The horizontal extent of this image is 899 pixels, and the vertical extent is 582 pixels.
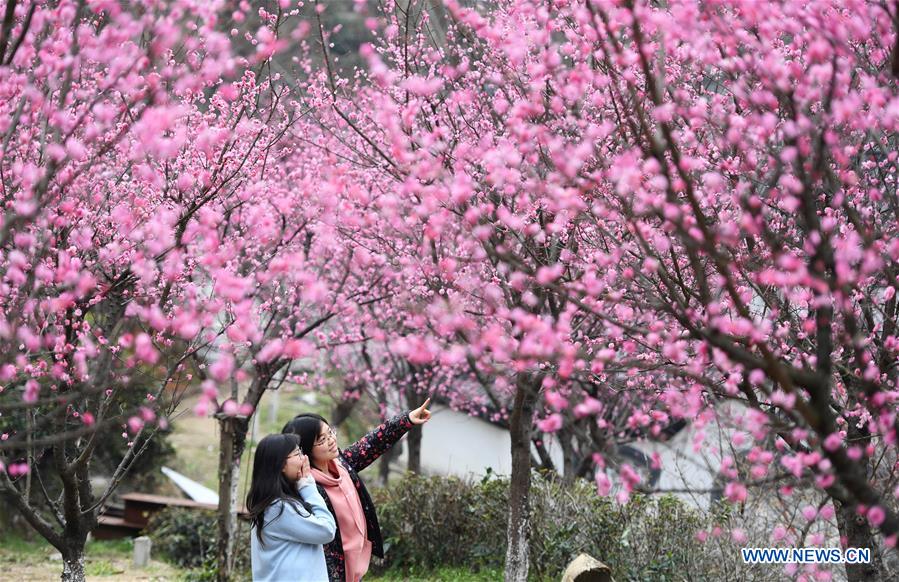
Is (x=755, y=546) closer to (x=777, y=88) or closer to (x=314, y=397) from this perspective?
(x=777, y=88)

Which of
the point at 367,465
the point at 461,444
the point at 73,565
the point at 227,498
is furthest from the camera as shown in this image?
the point at 461,444

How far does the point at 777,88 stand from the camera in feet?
11.9

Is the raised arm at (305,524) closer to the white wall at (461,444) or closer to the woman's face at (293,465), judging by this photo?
the woman's face at (293,465)

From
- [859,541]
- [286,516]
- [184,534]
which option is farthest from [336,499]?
[184,534]

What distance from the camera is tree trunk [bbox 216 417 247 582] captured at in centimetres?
925

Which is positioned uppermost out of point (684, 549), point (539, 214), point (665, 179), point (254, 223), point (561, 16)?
point (561, 16)

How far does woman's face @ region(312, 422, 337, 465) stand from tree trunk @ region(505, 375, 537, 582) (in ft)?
8.55

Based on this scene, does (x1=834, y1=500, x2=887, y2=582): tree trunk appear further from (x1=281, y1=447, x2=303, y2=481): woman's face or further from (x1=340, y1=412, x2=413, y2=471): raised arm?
(x1=281, y1=447, x2=303, y2=481): woman's face

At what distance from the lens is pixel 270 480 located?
4430mm

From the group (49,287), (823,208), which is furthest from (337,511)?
(823,208)

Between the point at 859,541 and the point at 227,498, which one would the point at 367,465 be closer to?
the point at 859,541

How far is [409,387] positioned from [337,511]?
1167 centimetres

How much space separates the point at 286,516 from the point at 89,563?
30.4 ft

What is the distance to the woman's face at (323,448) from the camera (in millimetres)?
4898
